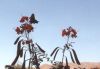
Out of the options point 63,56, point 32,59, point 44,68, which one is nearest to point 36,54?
point 32,59

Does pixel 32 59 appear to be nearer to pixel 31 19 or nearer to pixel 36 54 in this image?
pixel 36 54

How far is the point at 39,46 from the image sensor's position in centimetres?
1025

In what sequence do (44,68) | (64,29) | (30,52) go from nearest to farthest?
(30,52) < (64,29) < (44,68)

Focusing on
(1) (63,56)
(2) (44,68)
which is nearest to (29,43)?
(1) (63,56)

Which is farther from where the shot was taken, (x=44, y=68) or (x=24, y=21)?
(x=44, y=68)

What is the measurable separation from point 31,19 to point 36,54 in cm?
106

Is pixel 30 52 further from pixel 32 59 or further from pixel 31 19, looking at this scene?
pixel 31 19

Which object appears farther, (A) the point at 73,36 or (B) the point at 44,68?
(B) the point at 44,68

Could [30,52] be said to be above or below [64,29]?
below

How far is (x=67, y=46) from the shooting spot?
34.7 feet

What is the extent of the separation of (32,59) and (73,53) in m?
1.30

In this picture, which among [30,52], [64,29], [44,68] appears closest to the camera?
[30,52]

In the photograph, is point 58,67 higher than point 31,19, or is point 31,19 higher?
point 31,19

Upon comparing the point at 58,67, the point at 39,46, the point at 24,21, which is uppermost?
the point at 24,21
